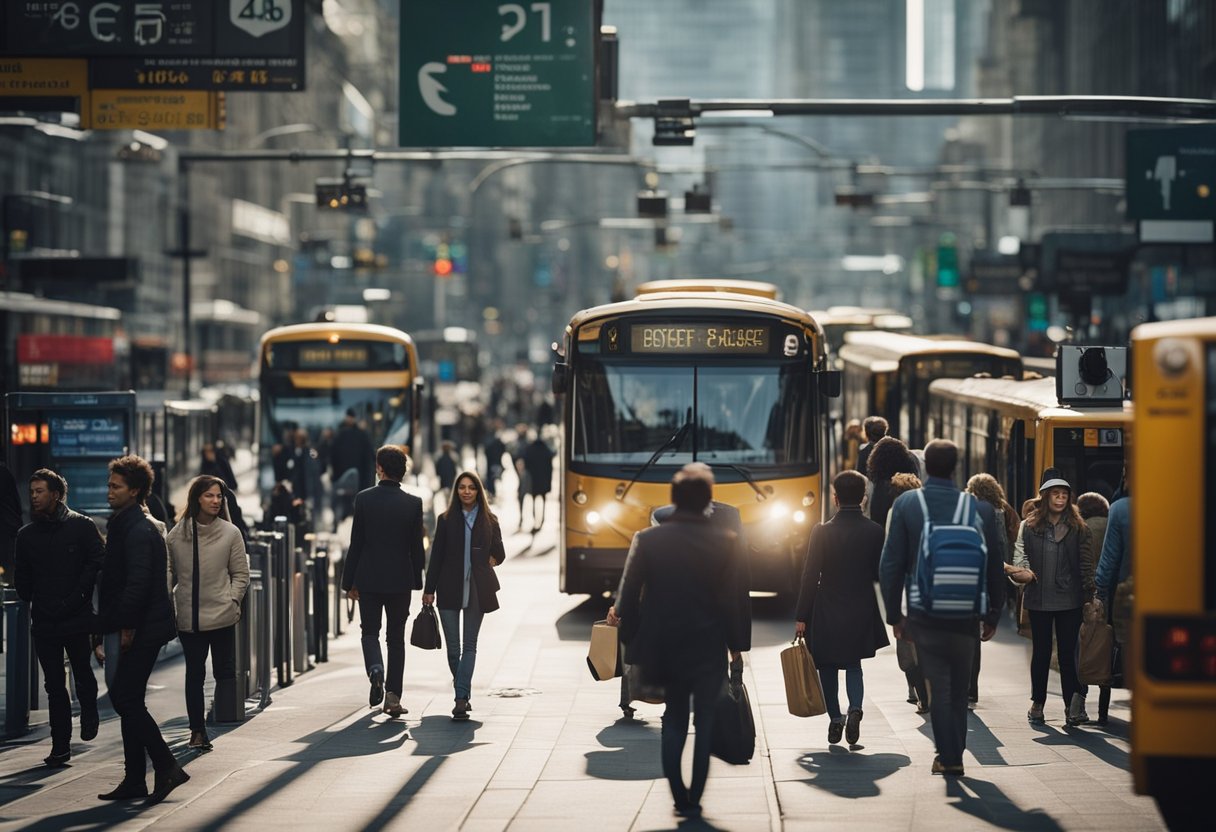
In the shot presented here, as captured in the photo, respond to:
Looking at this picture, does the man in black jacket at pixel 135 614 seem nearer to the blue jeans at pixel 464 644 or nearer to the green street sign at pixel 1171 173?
the blue jeans at pixel 464 644

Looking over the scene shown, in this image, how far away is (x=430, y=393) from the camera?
3541 centimetres

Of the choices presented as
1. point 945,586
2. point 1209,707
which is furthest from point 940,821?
point 1209,707

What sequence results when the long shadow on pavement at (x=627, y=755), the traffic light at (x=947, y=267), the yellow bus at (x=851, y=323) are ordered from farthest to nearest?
the traffic light at (x=947, y=267)
the yellow bus at (x=851, y=323)
the long shadow on pavement at (x=627, y=755)

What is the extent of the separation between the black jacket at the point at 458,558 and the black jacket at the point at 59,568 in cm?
251

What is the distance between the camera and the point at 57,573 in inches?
453

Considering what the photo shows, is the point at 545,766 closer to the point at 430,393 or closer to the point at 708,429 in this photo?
the point at 708,429

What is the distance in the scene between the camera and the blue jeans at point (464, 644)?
13.4 m

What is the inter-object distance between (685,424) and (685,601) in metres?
10.2

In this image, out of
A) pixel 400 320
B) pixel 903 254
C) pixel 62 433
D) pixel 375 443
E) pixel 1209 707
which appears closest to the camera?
pixel 1209 707

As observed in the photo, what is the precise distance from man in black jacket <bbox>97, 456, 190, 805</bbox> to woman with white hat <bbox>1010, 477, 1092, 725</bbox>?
510 cm

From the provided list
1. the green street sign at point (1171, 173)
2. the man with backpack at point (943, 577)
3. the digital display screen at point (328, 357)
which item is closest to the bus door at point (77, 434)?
the digital display screen at point (328, 357)

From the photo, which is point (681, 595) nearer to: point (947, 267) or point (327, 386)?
point (327, 386)

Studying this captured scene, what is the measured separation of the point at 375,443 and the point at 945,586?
72.7 feet

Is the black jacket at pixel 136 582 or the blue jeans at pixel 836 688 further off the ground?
the black jacket at pixel 136 582
